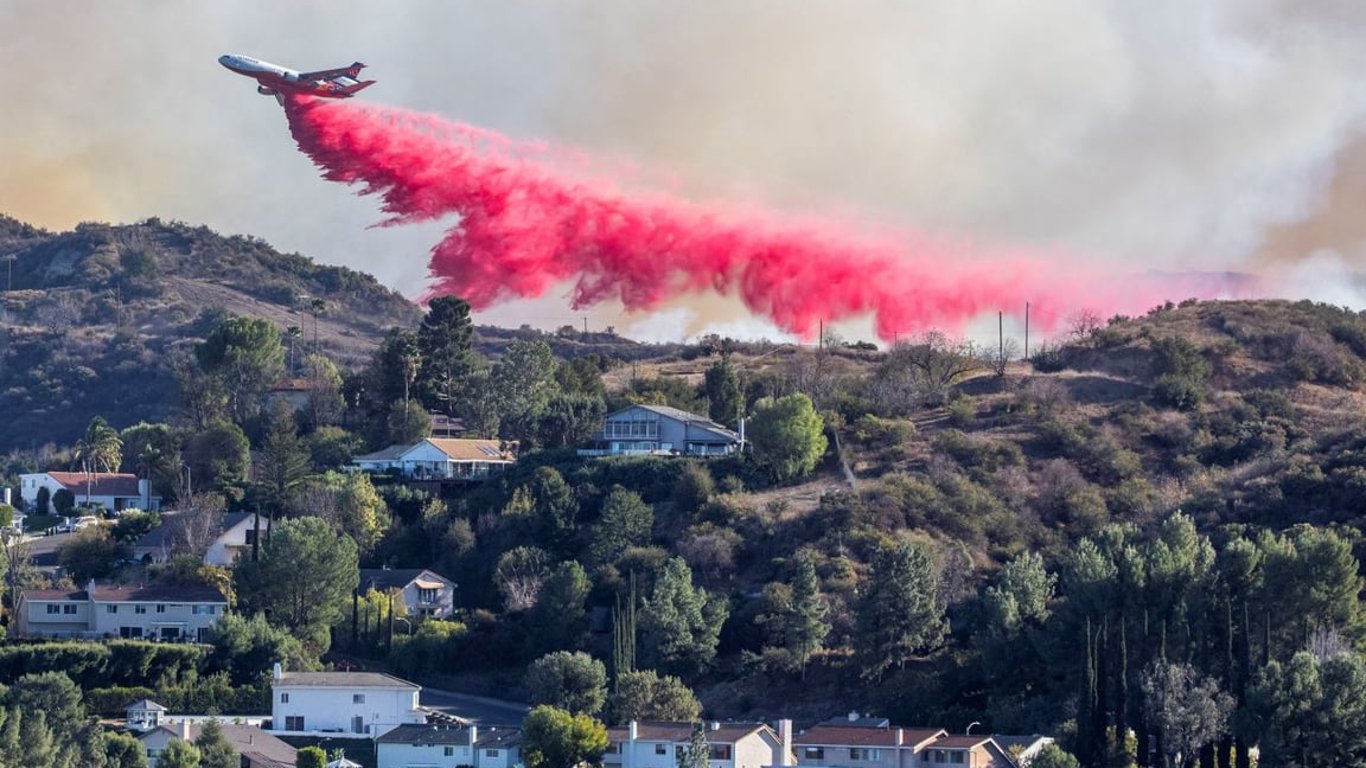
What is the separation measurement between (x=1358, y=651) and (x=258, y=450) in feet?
211

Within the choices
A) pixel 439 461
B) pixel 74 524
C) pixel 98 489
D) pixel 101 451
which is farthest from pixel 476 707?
pixel 101 451

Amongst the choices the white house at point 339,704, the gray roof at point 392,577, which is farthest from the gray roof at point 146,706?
the gray roof at point 392,577

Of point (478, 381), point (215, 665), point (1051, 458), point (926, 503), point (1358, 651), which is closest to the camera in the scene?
point (1358, 651)

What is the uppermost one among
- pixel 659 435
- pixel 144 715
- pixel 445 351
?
pixel 445 351

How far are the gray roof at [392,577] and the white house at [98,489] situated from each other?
19.7 m

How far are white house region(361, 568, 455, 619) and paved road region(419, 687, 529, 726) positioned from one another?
27.0 ft

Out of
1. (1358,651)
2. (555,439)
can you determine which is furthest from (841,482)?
(1358,651)

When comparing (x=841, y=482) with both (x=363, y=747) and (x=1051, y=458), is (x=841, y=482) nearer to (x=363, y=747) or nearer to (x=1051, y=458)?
(x=1051, y=458)

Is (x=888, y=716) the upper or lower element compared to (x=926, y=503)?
lower

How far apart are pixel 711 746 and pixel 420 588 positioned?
2900cm

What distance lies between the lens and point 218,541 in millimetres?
107375

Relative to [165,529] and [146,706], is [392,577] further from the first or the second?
[146,706]

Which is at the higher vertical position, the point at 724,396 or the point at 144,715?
the point at 724,396

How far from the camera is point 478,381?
5212 inches
